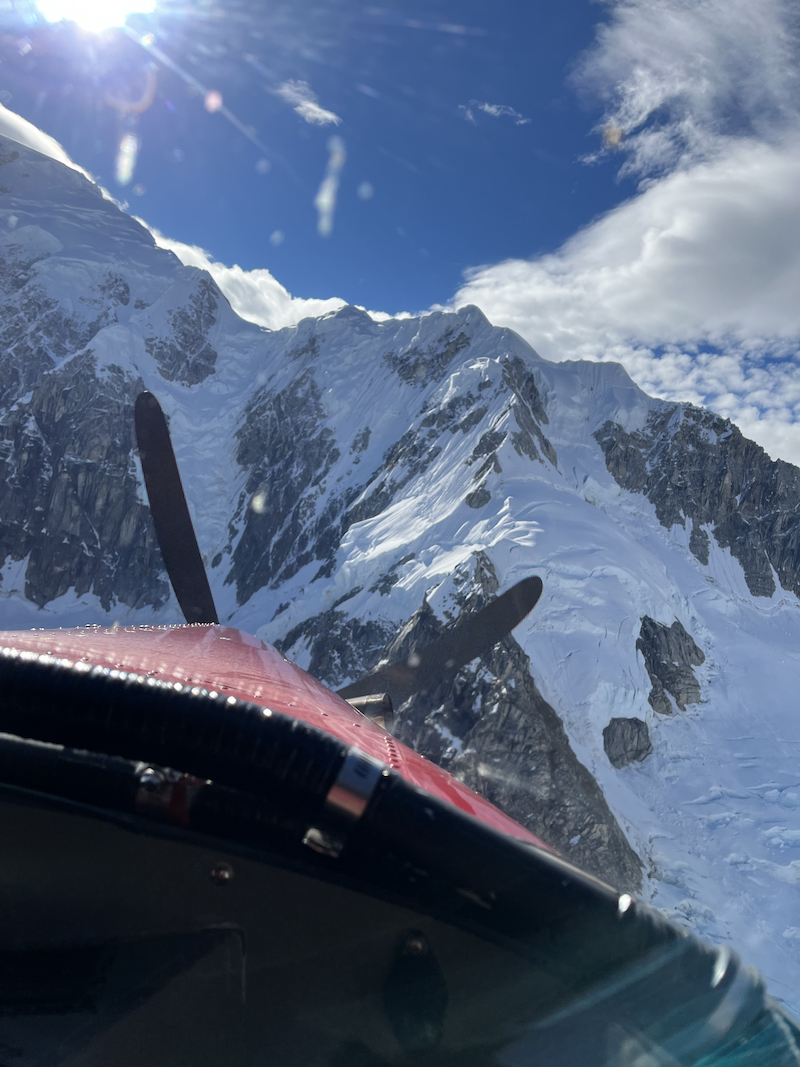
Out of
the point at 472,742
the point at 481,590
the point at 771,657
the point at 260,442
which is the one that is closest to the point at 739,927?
the point at 472,742

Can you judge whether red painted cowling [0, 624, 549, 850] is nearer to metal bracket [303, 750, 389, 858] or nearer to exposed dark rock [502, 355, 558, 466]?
metal bracket [303, 750, 389, 858]

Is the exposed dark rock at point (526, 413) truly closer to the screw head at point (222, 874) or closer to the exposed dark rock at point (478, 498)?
the exposed dark rock at point (478, 498)

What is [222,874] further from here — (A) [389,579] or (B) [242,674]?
(A) [389,579]

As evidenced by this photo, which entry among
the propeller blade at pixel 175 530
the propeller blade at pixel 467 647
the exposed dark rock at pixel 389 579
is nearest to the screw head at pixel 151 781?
the propeller blade at pixel 175 530

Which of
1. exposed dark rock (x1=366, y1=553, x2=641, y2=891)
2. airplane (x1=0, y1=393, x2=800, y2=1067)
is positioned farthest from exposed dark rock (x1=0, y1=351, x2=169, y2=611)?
airplane (x1=0, y1=393, x2=800, y2=1067)

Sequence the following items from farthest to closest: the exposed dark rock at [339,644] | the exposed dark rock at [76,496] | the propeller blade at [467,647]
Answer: the exposed dark rock at [76,496]
the exposed dark rock at [339,644]
the propeller blade at [467,647]

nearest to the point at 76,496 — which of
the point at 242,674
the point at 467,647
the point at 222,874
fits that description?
the point at 467,647
